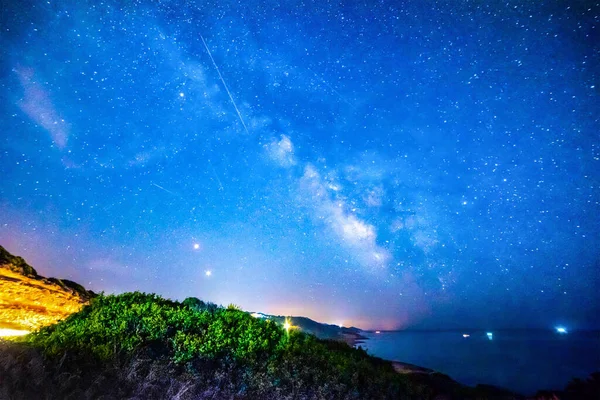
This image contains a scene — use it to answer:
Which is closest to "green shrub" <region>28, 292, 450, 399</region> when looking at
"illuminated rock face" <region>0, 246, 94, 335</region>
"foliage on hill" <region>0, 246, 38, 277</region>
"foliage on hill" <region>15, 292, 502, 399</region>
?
"foliage on hill" <region>15, 292, 502, 399</region>

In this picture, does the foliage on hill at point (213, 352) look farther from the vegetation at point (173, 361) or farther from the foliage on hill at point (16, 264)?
the foliage on hill at point (16, 264)

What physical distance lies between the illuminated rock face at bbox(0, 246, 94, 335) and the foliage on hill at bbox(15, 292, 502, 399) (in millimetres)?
2082

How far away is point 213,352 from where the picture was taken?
26.2 feet

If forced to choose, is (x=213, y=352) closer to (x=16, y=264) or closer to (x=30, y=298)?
(x=30, y=298)

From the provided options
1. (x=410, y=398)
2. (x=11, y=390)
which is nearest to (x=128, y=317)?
(x=11, y=390)

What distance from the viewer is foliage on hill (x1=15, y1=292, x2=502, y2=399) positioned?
6612 mm

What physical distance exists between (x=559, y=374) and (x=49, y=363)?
60.6 m

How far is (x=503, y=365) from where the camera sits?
50.4 meters

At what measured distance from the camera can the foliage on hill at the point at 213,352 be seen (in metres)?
6.61

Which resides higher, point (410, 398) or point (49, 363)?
point (49, 363)

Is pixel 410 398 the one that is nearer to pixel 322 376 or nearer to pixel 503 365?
pixel 322 376

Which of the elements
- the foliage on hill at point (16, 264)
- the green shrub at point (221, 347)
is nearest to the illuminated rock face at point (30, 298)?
the foliage on hill at point (16, 264)

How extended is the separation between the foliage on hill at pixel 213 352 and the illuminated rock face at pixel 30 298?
208cm

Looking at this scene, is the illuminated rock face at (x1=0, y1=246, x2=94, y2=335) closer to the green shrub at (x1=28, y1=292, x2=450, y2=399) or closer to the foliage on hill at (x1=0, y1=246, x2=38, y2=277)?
the foliage on hill at (x1=0, y1=246, x2=38, y2=277)
